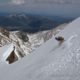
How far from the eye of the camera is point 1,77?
52.5ft

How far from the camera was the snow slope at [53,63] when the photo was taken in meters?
13.4

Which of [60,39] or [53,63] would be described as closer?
[53,63]

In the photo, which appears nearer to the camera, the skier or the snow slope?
the snow slope

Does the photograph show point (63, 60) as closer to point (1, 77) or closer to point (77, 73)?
point (77, 73)

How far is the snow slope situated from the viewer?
43.9 ft

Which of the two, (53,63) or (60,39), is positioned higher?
(60,39)

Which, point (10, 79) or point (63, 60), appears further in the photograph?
point (10, 79)

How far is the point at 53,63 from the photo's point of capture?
46.0 feet

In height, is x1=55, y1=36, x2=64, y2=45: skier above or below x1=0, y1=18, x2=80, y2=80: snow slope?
above

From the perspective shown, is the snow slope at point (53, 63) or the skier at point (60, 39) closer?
the snow slope at point (53, 63)

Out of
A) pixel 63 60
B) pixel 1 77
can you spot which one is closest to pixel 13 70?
pixel 1 77

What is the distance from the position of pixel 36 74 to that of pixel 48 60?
1.04 m

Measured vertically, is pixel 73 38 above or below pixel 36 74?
above

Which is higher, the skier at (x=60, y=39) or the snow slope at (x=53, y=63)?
the skier at (x=60, y=39)
